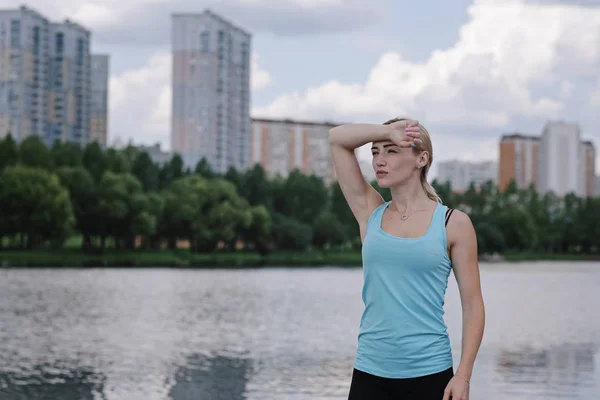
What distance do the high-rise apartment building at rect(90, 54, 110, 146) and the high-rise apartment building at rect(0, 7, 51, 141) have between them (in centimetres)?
1938

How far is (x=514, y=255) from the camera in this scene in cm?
12000

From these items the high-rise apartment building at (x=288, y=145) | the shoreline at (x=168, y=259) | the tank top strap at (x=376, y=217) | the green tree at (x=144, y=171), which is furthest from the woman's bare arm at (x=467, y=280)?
the high-rise apartment building at (x=288, y=145)

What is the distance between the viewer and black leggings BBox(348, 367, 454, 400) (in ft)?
11.8

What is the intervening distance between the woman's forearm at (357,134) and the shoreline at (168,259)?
57.9 metres

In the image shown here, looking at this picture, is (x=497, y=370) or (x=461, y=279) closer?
(x=461, y=279)

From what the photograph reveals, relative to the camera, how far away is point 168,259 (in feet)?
256

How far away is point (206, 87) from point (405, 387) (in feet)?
495

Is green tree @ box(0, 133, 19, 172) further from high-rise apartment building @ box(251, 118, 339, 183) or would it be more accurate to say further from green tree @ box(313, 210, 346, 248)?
high-rise apartment building @ box(251, 118, 339, 183)

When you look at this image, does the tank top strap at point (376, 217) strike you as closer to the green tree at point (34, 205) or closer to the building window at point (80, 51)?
the green tree at point (34, 205)

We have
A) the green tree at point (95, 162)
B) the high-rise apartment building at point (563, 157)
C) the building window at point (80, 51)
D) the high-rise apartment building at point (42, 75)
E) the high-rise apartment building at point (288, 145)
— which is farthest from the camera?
the high-rise apartment building at point (563, 157)

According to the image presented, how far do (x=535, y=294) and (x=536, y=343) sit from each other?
798 inches

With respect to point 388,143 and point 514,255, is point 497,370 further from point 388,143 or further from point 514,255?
point 514,255

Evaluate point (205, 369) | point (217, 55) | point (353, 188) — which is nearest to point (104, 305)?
point (205, 369)

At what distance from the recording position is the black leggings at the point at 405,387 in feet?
11.8
